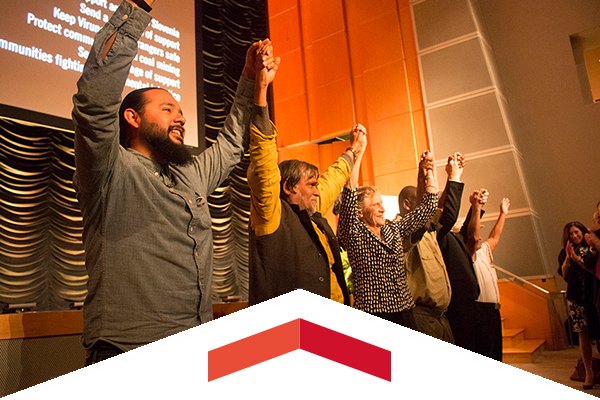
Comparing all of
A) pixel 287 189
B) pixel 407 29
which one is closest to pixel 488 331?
pixel 287 189

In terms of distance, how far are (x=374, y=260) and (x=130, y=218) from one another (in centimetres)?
91

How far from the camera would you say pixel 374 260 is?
1.60 meters

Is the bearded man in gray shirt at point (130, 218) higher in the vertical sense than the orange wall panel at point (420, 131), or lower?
lower

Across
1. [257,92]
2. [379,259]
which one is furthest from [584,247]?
[257,92]

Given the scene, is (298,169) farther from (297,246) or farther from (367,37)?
(367,37)

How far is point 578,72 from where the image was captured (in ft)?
13.2

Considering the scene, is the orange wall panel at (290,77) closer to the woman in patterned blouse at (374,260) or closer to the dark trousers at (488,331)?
the dark trousers at (488,331)

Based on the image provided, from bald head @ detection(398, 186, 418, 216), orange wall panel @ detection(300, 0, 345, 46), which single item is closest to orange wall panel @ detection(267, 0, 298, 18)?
orange wall panel @ detection(300, 0, 345, 46)

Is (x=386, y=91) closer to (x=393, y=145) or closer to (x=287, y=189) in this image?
(x=393, y=145)

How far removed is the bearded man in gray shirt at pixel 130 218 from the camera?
91 centimetres

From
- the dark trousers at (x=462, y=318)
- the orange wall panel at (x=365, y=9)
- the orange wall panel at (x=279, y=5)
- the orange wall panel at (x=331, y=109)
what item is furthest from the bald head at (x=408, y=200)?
the orange wall panel at (x=279, y=5)

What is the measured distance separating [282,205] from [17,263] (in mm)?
2088

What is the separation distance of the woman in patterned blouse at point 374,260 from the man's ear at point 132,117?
0.77m

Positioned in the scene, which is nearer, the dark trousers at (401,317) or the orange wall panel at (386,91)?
the dark trousers at (401,317)
